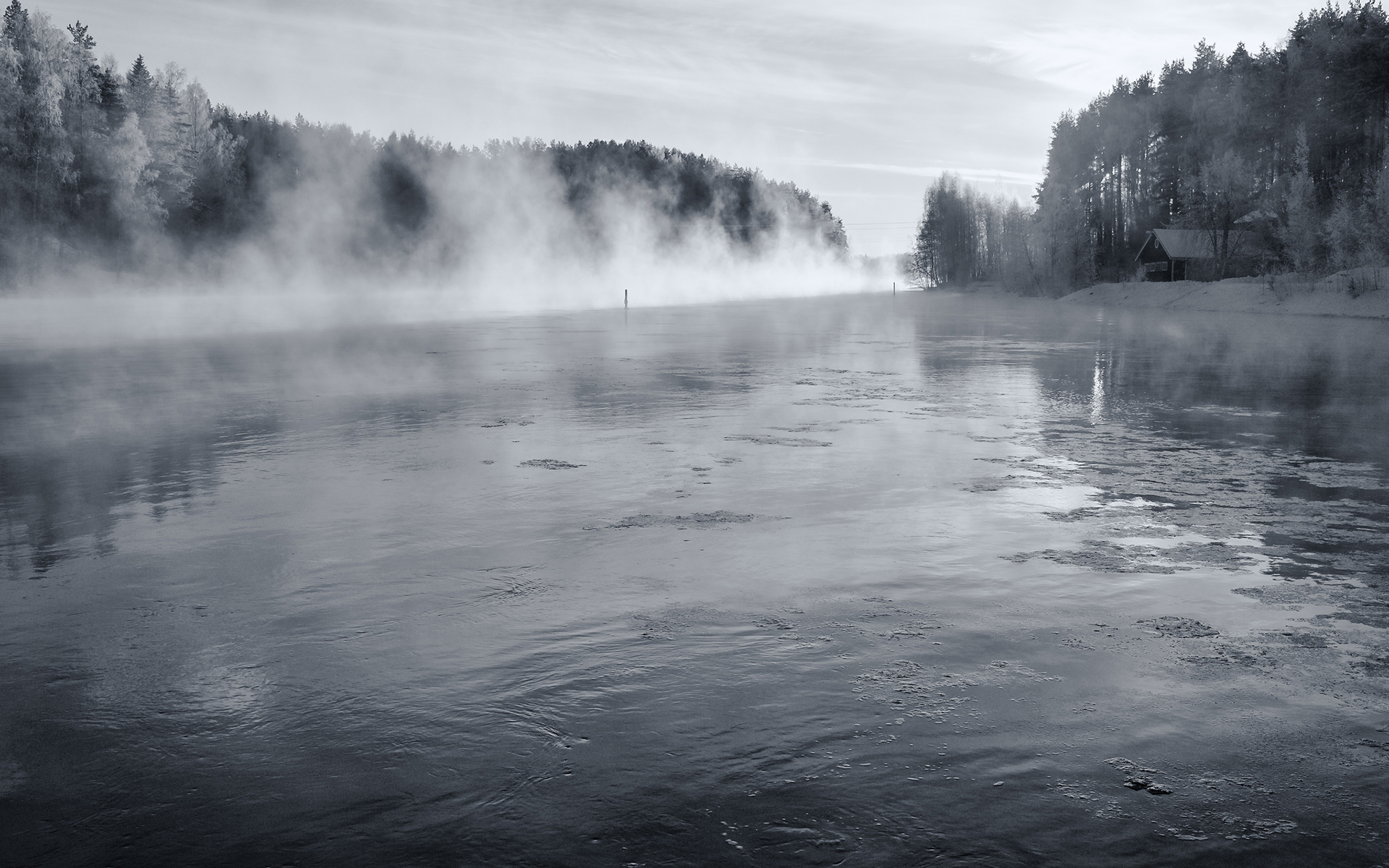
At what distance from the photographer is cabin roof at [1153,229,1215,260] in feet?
244

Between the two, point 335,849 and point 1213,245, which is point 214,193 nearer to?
point 1213,245

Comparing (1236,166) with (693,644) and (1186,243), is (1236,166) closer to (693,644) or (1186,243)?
(1186,243)

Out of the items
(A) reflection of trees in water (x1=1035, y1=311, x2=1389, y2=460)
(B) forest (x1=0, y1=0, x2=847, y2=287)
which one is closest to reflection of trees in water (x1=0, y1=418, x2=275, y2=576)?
(A) reflection of trees in water (x1=1035, y1=311, x2=1389, y2=460)

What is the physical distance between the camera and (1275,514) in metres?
9.03

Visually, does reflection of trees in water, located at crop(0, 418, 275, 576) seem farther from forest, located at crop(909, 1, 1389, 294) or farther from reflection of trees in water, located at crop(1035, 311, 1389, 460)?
forest, located at crop(909, 1, 1389, 294)

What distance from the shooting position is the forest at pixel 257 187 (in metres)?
64.4

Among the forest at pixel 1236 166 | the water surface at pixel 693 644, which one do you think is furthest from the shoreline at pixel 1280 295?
the water surface at pixel 693 644

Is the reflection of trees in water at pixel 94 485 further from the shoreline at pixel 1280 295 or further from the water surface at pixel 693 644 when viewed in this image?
the shoreline at pixel 1280 295

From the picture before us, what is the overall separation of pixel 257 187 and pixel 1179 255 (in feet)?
236

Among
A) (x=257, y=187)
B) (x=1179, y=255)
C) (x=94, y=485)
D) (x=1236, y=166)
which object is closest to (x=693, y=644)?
(x=94, y=485)

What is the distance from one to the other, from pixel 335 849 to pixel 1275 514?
8.10 metres

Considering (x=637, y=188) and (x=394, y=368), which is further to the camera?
(x=637, y=188)

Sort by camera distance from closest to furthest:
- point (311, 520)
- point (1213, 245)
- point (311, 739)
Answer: point (311, 739) → point (311, 520) → point (1213, 245)

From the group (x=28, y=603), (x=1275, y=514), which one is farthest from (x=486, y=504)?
(x=1275, y=514)
